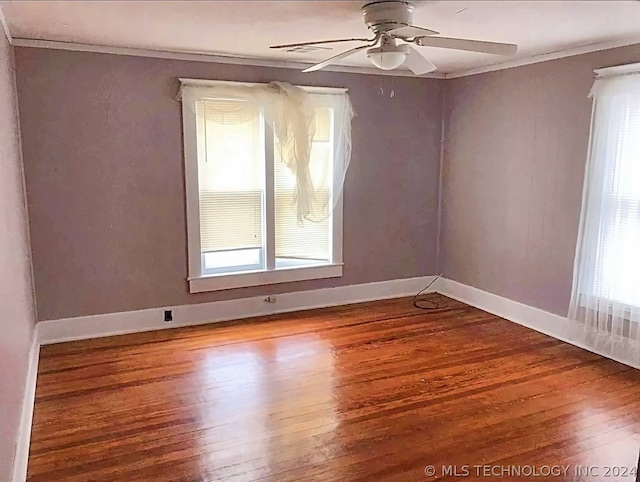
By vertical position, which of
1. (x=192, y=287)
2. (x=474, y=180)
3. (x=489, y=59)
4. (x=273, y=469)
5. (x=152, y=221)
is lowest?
(x=273, y=469)

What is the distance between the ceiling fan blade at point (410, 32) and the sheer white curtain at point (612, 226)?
1701 mm

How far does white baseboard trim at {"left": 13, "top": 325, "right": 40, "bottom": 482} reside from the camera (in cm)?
241

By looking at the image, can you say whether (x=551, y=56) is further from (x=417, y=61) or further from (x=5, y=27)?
(x=5, y=27)

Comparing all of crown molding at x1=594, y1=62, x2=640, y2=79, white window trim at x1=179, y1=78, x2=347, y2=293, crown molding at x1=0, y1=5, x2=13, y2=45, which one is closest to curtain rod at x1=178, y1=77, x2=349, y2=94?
white window trim at x1=179, y1=78, x2=347, y2=293

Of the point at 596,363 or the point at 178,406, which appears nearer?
the point at 178,406

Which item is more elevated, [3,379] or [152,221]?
[152,221]

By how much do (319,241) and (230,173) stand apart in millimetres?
1087

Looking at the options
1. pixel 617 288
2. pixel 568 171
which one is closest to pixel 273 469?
pixel 617 288

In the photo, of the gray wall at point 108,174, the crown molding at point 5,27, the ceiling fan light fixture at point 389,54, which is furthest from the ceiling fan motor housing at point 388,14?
the crown molding at point 5,27

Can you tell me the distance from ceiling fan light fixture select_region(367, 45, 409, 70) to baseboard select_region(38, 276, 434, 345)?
2.58 m

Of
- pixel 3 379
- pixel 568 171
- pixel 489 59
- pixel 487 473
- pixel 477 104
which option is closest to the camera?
pixel 3 379

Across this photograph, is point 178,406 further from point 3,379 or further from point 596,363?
point 596,363

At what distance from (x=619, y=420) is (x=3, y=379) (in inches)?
122

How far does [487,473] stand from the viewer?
2.56 metres
